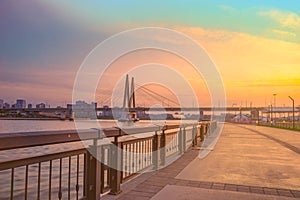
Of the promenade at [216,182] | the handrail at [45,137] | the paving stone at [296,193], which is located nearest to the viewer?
the handrail at [45,137]

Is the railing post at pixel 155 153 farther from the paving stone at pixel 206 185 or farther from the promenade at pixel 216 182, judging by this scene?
the paving stone at pixel 206 185

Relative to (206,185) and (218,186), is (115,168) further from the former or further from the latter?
(218,186)

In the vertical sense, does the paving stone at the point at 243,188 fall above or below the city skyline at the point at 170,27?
below

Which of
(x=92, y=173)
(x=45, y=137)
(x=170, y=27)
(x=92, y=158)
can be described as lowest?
(x=92, y=173)

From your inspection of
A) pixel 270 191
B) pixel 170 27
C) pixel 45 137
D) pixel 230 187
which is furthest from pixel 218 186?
pixel 170 27

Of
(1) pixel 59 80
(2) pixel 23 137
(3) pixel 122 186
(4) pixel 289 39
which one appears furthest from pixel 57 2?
(1) pixel 59 80

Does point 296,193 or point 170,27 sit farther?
point 170,27

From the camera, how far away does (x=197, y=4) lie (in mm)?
13047

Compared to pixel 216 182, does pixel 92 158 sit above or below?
above

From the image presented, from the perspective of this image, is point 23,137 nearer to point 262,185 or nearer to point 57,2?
point 262,185

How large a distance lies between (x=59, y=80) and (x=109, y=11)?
87.5 ft

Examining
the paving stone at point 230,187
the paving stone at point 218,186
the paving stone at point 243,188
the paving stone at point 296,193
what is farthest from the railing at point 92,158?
the paving stone at point 296,193

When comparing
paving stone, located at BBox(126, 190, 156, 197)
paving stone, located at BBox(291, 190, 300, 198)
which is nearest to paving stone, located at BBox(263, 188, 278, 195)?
paving stone, located at BBox(291, 190, 300, 198)

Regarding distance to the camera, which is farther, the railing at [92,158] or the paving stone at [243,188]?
the paving stone at [243,188]
